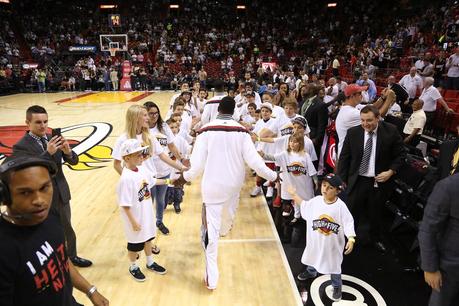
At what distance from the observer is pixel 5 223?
5.27 ft

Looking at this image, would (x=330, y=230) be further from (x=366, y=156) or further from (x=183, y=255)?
(x=183, y=255)

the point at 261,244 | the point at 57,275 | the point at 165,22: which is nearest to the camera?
the point at 57,275

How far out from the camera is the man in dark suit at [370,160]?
13.9 feet

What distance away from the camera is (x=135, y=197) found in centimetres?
367

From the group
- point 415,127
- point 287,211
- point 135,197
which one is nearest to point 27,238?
point 135,197

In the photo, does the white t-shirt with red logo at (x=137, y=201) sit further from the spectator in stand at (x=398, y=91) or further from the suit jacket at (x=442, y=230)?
the spectator in stand at (x=398, y=91)

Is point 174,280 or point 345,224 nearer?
point 345,224

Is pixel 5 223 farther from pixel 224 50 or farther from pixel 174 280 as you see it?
pixel 224 50

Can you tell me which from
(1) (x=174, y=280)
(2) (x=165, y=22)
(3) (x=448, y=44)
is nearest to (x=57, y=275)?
(1) (x=174, y=280)

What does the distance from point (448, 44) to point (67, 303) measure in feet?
51.2

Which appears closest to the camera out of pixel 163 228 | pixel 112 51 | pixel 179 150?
pixel 163 228

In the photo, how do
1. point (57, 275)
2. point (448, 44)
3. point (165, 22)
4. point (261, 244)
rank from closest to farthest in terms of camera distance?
1. point (57, 275)
2. point (261, 244)
3. point (448, 44)
4. point (165, 22)

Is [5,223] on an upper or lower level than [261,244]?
upper

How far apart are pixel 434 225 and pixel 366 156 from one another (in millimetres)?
1953
